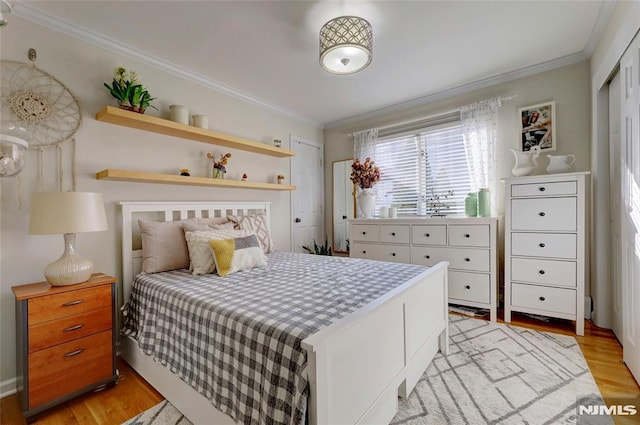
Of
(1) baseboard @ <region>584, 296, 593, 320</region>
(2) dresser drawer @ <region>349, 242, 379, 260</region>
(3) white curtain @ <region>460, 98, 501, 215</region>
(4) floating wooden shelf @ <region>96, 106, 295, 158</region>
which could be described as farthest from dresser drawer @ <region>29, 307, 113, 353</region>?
(1) baseboard @ <region>584, 296, 593, 320</region>

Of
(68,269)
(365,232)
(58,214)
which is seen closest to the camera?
(58,214)

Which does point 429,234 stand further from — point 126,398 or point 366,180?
point 126,398

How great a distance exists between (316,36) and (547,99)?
98.2 inches

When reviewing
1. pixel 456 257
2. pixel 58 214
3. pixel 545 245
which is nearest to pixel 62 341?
pixel 58 214

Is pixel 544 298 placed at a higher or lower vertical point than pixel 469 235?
lower

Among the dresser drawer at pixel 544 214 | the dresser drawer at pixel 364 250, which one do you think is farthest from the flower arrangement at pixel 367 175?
the dresser drawer at pixel 544 214

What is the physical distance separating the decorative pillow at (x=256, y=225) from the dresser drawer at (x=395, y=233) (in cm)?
140

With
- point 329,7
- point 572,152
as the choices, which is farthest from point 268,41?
point 572,152

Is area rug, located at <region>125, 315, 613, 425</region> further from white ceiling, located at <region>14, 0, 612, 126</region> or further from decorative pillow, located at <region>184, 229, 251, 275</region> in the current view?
white ceiling, located at <region>14, 0, 612, 126</region>

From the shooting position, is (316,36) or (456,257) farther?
(456,257)

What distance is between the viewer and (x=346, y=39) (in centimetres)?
187

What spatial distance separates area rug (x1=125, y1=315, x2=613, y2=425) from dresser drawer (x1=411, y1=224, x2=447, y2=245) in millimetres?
1057

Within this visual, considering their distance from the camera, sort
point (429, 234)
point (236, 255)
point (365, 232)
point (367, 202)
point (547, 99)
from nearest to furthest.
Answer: point (236, 255) → point (547, 99) → point (429, 234) → point (365, 232) → point (367, 202)

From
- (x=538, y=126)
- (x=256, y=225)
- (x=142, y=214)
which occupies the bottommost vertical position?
(x=256, y=225)
